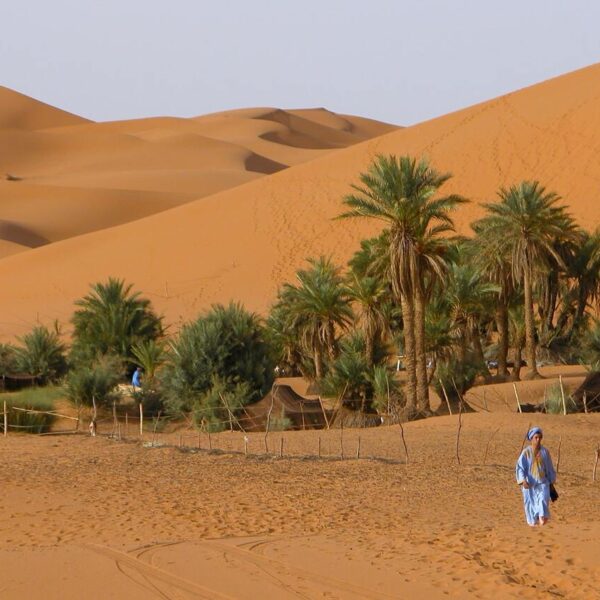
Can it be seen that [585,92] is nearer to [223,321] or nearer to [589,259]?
[589,259]

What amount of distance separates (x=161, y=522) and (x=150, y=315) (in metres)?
25.8

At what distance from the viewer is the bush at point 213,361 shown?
29.0 m

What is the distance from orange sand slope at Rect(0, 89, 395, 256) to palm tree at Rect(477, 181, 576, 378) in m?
58.3

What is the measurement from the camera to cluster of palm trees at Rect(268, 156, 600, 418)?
2720cm

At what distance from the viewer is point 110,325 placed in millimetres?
37438

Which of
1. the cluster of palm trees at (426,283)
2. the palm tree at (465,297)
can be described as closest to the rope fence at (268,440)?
the cluster of palm trees at (426,283)

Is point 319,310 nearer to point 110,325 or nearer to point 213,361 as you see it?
point 213,361

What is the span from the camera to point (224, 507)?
1462 cm

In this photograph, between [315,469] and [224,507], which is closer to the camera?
[224,507]

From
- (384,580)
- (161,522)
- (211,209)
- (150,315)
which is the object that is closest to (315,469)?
(161,522)

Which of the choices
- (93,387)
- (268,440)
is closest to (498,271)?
(93,387)

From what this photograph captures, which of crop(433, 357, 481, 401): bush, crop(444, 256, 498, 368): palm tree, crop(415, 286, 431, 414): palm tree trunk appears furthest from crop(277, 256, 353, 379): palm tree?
crop(415, 286, 431, 414): palm tree trunk

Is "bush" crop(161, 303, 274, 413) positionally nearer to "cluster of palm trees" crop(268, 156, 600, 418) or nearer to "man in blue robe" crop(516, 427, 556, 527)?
"cluster of palm trees" crop(268, 156, 600, 418)

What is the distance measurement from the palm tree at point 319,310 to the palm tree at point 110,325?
→ 18.7 ft
